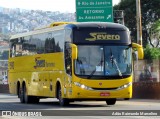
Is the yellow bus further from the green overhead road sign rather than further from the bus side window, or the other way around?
the green overhead road sign

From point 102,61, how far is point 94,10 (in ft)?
44.7

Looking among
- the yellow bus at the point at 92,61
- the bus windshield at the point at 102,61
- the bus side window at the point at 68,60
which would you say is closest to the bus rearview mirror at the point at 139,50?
the yellow bus at the point at 92,61

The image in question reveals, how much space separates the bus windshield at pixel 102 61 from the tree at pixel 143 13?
46993mm

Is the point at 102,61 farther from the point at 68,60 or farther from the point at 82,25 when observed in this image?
the point at 82,25

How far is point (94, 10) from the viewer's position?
39219 millimetres

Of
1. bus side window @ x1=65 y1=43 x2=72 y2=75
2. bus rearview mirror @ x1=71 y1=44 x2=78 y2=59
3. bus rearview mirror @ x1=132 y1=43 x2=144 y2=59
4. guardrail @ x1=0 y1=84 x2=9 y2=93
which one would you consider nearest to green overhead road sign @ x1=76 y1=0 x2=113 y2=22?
bus rearview mirror @ x1=132 y1=43 x2=144 y2=59

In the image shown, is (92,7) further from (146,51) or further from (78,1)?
(146,51)

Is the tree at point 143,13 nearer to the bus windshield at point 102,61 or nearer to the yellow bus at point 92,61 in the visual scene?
the yellow bus at point 92,61

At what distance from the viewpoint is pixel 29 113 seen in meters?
22.7

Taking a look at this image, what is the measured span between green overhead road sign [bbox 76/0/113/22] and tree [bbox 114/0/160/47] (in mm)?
33794

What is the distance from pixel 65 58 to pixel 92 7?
13.0 meters

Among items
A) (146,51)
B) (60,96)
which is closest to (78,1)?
(60,96)

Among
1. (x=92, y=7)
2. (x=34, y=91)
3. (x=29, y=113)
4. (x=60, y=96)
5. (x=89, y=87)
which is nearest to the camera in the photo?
(x=29, y=113)

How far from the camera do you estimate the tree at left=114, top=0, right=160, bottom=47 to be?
242 feet
